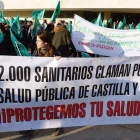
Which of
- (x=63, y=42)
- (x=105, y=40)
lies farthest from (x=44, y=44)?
(x=105, y=40)

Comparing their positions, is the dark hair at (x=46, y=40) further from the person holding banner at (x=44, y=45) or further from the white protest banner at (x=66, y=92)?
the white protest banner at (x=66, y=92)

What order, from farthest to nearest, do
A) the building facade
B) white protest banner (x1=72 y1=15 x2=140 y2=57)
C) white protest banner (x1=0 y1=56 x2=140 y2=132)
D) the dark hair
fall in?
the building facade → white protest banner (x1=72 y1=15 x2=140 y2=57) → the dark hair → white protest banner (x1=0 y1=56 x2=140 y2=132)

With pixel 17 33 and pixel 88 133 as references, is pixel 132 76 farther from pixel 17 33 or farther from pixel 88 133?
pixel 17 33

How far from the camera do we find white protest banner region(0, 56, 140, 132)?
10.2 ft

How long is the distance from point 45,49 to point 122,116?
1.59m

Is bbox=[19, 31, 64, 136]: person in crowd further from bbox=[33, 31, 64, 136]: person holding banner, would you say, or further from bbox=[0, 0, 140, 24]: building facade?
bbox=[0, 0, 140, 24]: building facade

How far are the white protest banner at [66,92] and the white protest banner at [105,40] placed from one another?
2.73 meters

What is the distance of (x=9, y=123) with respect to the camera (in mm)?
3217

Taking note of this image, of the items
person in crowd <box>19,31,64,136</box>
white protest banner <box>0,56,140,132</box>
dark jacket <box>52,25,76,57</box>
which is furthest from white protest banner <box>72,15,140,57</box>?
person in crowd <box>19,31,64,136</box>

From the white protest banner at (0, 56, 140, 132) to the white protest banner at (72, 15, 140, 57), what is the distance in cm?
273
